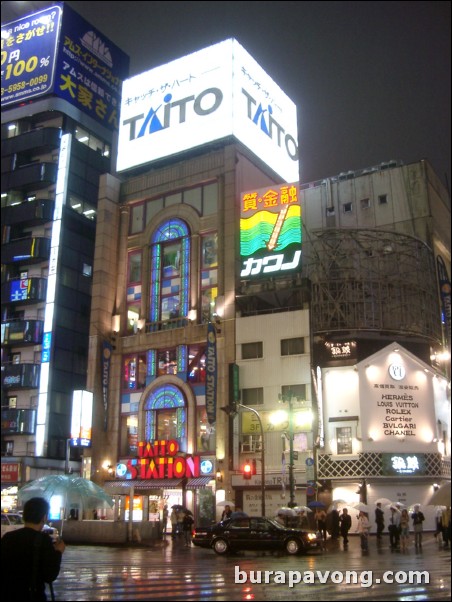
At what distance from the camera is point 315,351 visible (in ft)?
149

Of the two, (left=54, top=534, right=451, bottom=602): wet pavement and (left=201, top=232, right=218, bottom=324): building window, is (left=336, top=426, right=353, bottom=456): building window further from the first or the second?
(left=54, top=534, right=451, bottom=602): wet pavement

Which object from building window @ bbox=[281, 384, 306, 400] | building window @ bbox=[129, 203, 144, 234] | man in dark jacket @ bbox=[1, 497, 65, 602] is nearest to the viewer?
man in dark jacket @ bbox=[1, 497, 65, 602]

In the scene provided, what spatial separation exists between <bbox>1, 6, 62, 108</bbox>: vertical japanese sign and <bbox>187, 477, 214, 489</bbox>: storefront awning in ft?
133

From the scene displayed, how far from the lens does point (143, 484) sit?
46375 millimetres

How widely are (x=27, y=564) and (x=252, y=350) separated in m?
40.9

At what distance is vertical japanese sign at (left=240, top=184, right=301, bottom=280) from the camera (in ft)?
157

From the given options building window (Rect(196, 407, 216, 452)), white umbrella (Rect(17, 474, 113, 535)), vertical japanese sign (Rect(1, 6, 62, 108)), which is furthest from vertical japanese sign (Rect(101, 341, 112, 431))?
vertical japanese sign (Rect(1, 6, 62, 108))

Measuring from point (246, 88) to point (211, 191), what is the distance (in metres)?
11.7

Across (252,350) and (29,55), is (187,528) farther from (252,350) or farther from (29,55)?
(29,55)

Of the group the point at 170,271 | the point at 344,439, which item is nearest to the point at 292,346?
the point at 344,439

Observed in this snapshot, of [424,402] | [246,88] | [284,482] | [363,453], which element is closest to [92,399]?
[284,482]

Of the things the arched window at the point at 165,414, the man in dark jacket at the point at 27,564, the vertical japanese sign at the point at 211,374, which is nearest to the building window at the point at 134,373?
the arched window at the point at 165,414

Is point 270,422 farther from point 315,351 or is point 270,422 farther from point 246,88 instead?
point 246,88

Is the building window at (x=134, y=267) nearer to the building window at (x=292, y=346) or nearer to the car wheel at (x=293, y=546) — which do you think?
the building window at (x=292, y=346)
